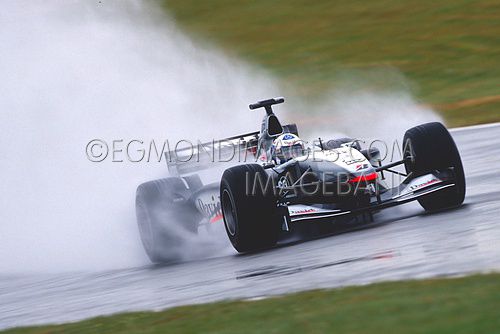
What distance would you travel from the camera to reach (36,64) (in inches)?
821

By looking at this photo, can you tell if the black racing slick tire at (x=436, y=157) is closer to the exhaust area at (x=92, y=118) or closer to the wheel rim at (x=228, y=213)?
the wheel rim at (x=228, y=213)

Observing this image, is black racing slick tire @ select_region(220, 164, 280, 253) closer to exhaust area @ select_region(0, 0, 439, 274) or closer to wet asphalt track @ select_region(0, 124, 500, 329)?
wet asphalt track @ select_region(0, 124, 500, 329)

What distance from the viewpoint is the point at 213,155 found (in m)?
14.2

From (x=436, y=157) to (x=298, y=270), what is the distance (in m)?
3.05

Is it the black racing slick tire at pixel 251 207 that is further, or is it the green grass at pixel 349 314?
the black racing slick tire at pixel 251 207

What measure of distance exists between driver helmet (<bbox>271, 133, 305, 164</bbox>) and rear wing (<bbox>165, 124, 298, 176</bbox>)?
138cm

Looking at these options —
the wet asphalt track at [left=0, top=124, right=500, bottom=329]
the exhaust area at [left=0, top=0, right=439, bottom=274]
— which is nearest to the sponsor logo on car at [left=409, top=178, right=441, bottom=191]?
the wet asphalt track at [left=0, top=124, right=500, bottom=329]

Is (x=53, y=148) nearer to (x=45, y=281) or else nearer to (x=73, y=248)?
(x=73, y=248)

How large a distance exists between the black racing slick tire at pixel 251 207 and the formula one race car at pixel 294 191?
1 cm

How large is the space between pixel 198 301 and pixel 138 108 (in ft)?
36.5

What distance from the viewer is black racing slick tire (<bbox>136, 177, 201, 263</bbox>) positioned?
12992mm

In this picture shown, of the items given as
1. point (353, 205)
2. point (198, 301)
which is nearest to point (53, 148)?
point (353, 205)

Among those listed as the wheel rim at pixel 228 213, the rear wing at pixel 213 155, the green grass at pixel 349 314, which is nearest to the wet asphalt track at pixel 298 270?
the wheel rim at pixel 228 213

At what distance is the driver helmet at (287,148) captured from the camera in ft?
40.7
